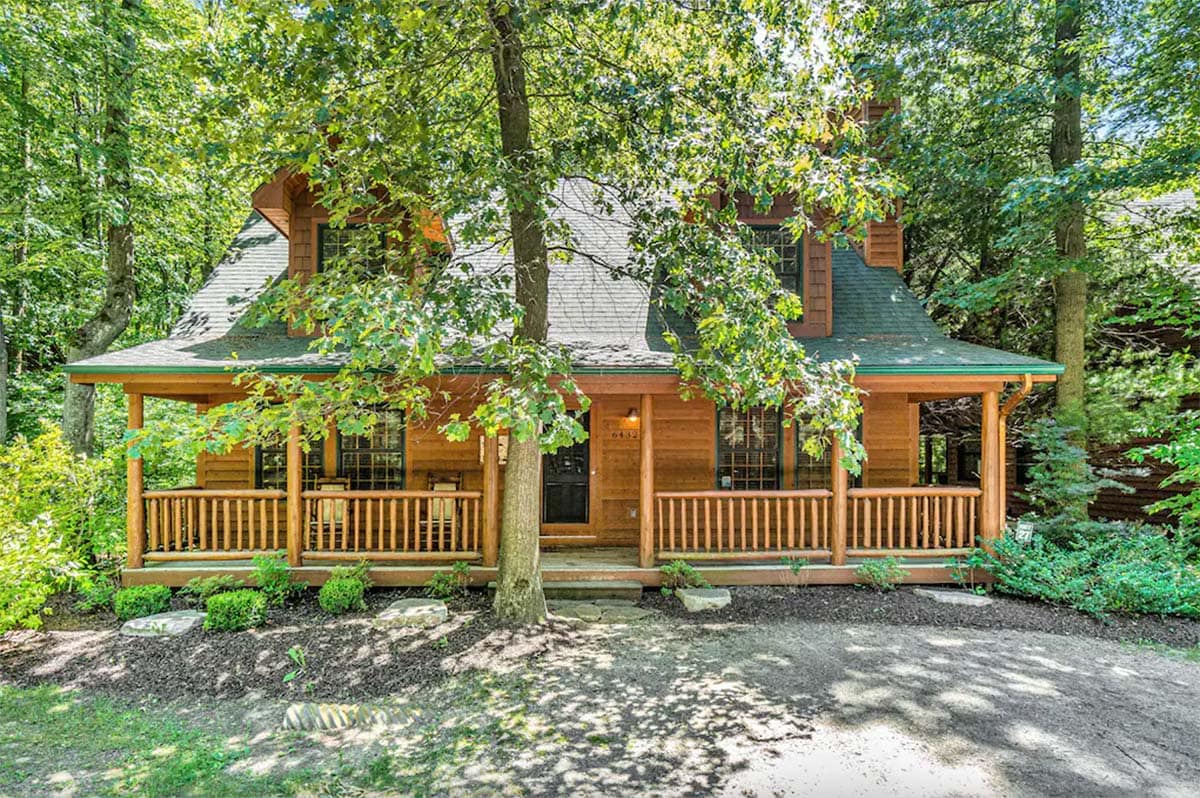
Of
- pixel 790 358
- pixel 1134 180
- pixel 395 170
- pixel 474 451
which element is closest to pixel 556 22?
pixel 395 170

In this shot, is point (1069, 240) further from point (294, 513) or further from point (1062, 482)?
point (294, 513)

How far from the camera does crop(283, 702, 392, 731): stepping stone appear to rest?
406 centimetres

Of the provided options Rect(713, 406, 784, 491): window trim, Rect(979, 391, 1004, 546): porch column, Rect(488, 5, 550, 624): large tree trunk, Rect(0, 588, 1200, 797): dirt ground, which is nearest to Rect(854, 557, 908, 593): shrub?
Rect(0, 588, 1200, 797): dirt ground

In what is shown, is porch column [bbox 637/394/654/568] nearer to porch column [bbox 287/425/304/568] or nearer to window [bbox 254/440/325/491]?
porch column [bbox 287/425/304/568]

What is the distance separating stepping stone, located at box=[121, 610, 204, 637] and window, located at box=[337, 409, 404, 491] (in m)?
2.73

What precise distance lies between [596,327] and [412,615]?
171 inches

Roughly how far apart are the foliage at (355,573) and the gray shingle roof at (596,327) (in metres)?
2.27

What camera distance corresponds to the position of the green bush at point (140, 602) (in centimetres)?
611

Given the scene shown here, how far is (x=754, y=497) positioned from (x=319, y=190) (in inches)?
280

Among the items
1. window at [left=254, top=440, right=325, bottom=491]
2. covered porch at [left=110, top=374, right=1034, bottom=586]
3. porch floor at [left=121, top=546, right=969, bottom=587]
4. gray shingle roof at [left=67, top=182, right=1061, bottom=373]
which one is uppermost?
gray shingle roof at [left=67, top=182, right=1061, bottom=373]

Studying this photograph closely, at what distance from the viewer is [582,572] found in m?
6.95

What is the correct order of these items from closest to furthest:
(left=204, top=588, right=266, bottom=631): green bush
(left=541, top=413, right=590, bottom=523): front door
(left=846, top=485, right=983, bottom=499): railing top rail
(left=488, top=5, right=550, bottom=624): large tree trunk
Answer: (left=488, top=5, right=550, bottom=624): large tree trunk → (left=204, top=588, right=266, bottom=631): green bush → (left=846, top=485, right=983, bottom=499): railing top rail → (left=541, top=413, right=590, bottom=523): front door

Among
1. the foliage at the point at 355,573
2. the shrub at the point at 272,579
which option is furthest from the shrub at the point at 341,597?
the shrub at the point at 272,579

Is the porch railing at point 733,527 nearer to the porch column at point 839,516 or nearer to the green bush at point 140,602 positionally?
the porch column at point 839,516
